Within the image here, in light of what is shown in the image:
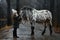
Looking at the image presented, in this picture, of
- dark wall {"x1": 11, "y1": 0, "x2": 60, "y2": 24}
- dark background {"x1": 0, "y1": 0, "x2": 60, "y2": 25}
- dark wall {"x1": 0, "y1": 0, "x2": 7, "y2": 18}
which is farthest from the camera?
dark wall {"x1": 11, "y1": 0, "x2": 60, "y2": 24}

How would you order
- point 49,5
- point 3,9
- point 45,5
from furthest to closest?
point 45,5 → point 49,5 → point 3,9

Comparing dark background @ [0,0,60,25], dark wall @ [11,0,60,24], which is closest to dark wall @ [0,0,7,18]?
dark background @ [0,0,60,25]

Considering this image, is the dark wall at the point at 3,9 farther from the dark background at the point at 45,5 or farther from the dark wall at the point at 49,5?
the dark wall at the point at 49,5

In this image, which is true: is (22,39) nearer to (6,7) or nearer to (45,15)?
(45,15)

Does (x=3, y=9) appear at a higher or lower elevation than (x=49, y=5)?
lower

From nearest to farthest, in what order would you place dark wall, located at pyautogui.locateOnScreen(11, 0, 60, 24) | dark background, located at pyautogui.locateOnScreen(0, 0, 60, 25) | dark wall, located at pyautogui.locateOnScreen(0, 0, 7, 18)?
1. dark wall, located at pyautogui.locateOnScreen(0, 0, 7, 18)
2. dark background, located at pyautogui.locateOnScreen(0, 0, 60, 25)
3. dark wall, located at pyautogui.locateOnScreen(11, 0, 60, 24)

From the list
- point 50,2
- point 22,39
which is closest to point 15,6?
point 50,2

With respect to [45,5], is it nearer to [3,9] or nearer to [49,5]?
[49,5]

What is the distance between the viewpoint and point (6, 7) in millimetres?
7922

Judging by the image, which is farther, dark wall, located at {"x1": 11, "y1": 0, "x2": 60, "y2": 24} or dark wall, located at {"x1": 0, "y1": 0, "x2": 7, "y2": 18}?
dark wall, located at {"x1": 11, "y1": 0, "x2": 60, "y2": 24}

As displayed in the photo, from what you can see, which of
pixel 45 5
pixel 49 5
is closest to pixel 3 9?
pixel 45 5

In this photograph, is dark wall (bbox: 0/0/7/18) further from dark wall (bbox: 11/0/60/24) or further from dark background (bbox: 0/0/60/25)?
dark wall (bbox: 11/0/60/24)

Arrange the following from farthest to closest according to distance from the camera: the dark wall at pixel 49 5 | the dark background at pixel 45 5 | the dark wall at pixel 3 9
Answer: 1. the dark wall at pixel 49 5
2. the dark background at pixel 45 5
3. the dark wall at pixel 3 9

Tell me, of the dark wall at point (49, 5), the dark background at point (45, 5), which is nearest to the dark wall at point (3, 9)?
the dark background at point (45, 5)
